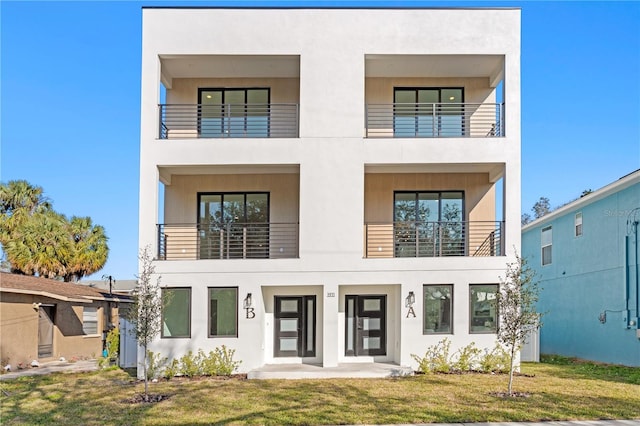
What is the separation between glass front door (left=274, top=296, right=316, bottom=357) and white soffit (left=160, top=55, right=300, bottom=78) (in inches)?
269

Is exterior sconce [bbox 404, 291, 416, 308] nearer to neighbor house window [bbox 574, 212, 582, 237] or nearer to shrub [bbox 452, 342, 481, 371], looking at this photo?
shrub [bbox 452, 342, 481, 371]

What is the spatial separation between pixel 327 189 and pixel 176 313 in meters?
5.36

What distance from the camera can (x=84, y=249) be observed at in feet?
89.7

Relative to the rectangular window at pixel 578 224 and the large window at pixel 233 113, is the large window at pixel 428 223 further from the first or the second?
the rectangular window at pixel 578 224

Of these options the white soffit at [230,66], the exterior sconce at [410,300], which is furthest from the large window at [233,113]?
the exterior sconce at [410,300]

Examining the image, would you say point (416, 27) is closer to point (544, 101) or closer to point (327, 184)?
point (327, 184)

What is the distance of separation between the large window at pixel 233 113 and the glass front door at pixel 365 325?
5.89 metres

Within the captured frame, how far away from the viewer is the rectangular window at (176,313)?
1452 centimetres

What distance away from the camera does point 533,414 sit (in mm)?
9609

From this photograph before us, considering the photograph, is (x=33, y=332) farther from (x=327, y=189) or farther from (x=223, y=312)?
(x=327, y=189)

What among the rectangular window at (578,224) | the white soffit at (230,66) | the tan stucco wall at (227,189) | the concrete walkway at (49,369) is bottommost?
the concrete walkway at (49,369)

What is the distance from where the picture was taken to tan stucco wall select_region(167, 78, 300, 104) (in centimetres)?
1681

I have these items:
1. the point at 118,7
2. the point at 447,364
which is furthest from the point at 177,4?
the point at 447,364

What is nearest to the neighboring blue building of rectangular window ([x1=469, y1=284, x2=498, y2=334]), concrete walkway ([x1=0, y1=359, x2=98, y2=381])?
rectangular window ([x1=469, y1=284, x2=498, y2=334])
